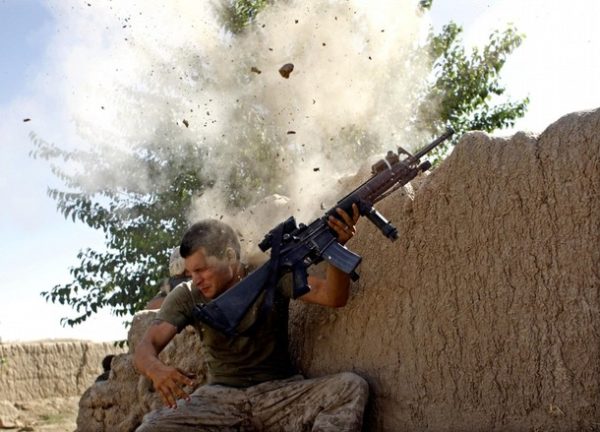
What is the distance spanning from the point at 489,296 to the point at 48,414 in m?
10.00

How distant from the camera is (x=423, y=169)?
4.74m

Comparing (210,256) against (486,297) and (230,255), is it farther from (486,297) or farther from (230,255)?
(486,297)

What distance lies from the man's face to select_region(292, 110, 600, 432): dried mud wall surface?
0.71m

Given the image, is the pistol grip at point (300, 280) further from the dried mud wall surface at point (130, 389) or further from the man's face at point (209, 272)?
the dried mud wall surface at point (130, 389)

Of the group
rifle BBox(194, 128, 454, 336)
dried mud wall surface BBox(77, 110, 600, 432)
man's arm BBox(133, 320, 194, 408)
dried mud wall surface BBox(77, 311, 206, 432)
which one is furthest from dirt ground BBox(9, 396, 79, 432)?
dried mud wall surface BBox(77, 110, 600, 432)

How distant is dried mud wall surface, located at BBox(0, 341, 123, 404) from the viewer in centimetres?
1280

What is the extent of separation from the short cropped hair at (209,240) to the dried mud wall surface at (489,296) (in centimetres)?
76

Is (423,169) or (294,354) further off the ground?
(423,169)

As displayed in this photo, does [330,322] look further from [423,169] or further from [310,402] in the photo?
[423,169]

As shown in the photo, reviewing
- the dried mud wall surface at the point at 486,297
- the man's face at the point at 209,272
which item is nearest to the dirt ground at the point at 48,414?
the man's face at the point at 209,272

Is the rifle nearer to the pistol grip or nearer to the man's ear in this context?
the pistol grip

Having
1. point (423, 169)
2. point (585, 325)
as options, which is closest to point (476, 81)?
point (423, 169)

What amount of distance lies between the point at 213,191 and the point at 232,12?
2.19m

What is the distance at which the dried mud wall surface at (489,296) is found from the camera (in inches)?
160
